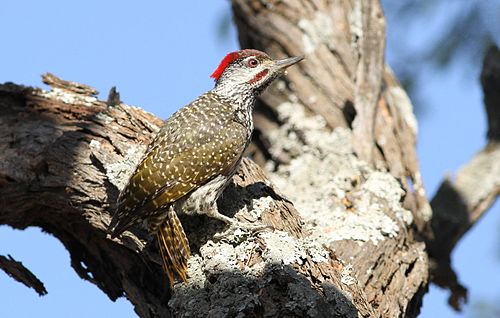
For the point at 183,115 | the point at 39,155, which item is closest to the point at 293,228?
the point at 183,115

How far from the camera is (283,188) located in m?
6.11

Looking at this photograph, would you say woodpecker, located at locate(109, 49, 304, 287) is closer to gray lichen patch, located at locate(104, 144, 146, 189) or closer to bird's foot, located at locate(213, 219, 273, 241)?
bird's foot, located at locate(213, 219, 273, 241)

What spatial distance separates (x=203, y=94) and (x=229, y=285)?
1720 millimetres

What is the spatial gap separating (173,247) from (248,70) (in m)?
1.49

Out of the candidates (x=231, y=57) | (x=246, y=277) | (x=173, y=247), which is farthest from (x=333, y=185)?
(x=246, y=277)

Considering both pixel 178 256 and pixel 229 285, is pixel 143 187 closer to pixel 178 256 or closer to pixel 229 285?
pixel 178 256

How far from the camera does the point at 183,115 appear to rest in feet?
16.8

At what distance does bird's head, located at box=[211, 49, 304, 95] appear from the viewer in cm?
548

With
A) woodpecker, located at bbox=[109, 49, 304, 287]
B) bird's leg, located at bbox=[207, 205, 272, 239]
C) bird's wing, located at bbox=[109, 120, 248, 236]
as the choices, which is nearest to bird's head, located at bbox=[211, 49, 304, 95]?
woodpecker, located at bbox=[109, 49, 304, 287]

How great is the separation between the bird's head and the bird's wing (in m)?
0.50

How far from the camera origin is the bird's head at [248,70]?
18.0 feet

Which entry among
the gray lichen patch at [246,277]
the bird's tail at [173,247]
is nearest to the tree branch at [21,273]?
the bird's tail at [173,247]

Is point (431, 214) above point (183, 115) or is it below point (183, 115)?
below

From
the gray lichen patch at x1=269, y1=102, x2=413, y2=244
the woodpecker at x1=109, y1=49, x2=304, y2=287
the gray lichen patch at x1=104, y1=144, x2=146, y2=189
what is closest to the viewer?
the woodpecker at x1=109, y1=49, x2=304, y2=287
